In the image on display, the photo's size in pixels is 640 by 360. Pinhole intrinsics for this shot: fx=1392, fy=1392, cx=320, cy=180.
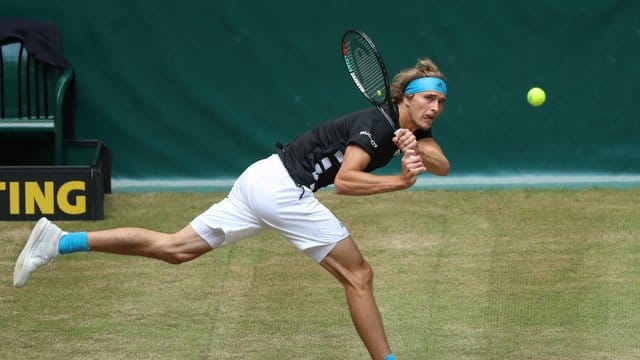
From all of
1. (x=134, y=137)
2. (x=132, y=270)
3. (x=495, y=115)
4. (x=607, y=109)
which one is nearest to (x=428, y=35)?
(x=495, y=115)

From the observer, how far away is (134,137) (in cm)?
1141

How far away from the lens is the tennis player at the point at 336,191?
20.3ft

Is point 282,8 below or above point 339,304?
above

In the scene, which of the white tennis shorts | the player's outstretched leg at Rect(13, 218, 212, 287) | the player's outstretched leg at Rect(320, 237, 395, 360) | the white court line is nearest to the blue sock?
the player's outstretched leg at Rect(13, 218, 212, 287)

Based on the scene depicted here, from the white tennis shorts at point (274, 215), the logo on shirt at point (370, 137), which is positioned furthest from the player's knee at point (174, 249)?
the logo on shirt at point (370, 137)

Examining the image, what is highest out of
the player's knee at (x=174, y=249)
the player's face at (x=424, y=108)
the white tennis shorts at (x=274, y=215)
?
the player's face at (x=424, y=108)

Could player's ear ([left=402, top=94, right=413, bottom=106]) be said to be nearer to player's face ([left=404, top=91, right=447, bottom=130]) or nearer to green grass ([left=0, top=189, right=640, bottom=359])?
player's face ([left=404, top=91, right=447, bottom=130])

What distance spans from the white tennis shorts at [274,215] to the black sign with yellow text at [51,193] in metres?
3.63

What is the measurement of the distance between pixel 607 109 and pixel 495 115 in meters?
0.93

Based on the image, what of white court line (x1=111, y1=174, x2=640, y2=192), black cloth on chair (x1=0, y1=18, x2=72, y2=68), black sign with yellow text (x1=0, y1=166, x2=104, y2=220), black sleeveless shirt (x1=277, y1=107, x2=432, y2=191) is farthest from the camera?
white court line (x1=111, y1=174, x2=640, y2=192)

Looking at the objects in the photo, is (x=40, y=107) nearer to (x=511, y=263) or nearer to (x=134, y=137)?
(x=134, y=137)

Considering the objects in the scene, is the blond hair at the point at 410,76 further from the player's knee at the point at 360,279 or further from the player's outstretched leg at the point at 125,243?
the player's outstretched leg at the point at 125,243

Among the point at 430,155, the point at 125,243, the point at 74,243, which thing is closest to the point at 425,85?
the point at 430,155

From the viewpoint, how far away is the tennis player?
6.18 metres
